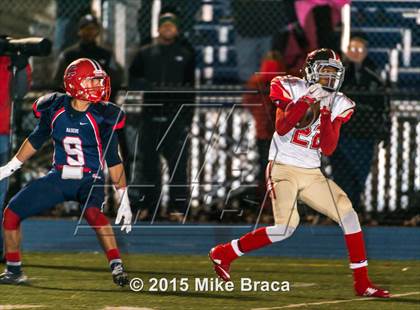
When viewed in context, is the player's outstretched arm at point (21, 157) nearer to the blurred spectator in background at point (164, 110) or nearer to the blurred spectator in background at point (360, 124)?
the blurred spectator in background at point (164, 110)

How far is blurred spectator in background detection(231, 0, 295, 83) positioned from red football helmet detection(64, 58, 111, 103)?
15.1 feet

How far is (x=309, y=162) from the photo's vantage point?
29.3ft

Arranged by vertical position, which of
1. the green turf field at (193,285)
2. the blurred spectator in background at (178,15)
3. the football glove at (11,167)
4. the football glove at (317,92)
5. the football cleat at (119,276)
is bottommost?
the green turf field at (193,285)

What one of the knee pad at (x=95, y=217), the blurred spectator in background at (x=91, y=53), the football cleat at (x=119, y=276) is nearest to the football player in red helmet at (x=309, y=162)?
the football cleat at (x=119, y=276)

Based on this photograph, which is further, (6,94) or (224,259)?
(6,94)

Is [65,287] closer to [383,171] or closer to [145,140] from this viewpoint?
[145,140]

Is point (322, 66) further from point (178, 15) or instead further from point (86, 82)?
point (178, 15)

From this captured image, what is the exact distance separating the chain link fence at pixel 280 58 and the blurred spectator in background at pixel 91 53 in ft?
0.67

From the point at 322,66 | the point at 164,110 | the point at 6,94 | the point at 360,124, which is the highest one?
the point at 322,66

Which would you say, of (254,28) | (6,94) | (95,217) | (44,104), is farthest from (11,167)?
(254,28)

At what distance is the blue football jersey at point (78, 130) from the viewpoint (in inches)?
356

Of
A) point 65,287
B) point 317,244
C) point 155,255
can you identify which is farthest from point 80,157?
point 317,244

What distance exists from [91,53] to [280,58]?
1.82 meters

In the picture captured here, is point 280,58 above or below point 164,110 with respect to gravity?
above
